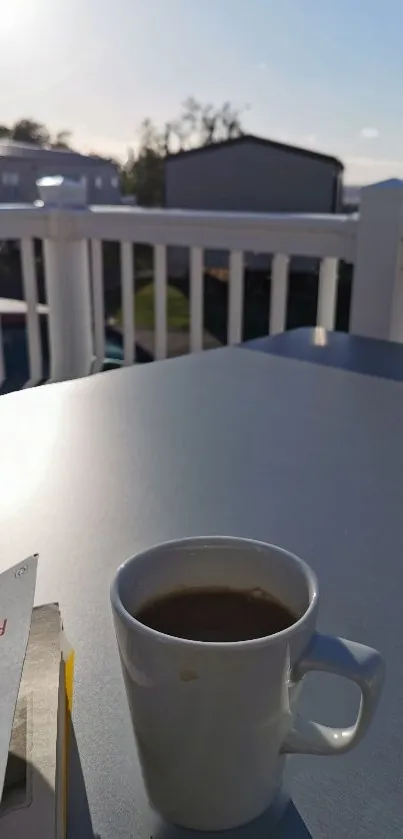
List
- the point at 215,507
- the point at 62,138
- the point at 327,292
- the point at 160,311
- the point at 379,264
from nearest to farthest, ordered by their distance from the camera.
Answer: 1. the point at 215,507
2. the point at 379,264
3. the point at 327,292
4. the point at 160,311
5. the point at 62,138

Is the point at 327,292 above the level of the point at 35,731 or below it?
below

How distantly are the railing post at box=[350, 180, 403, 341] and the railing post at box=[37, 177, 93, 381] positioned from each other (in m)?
0.95

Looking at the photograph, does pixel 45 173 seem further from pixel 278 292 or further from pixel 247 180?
pixel 278 292

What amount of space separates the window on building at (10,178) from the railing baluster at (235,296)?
10545 mm

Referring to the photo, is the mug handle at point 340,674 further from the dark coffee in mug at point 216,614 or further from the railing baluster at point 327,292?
the railing baluster at point 327,292

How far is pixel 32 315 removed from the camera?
2516 millimetres

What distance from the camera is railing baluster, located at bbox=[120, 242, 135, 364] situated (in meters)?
2.35

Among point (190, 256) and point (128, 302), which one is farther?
point (128, 302)

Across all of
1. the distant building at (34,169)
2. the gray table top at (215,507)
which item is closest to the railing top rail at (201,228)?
the gray table top at (215,507)

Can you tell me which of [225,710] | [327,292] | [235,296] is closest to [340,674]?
[225,710]

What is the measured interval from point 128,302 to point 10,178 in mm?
10323

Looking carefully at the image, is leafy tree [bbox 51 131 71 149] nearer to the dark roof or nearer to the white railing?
the dark roof

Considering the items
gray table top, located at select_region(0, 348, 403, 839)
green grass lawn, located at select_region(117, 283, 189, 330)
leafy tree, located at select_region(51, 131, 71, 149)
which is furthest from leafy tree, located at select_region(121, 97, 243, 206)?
gray table top, located at select_region(0, 348, 403, 839)

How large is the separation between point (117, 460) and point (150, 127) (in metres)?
20.6
